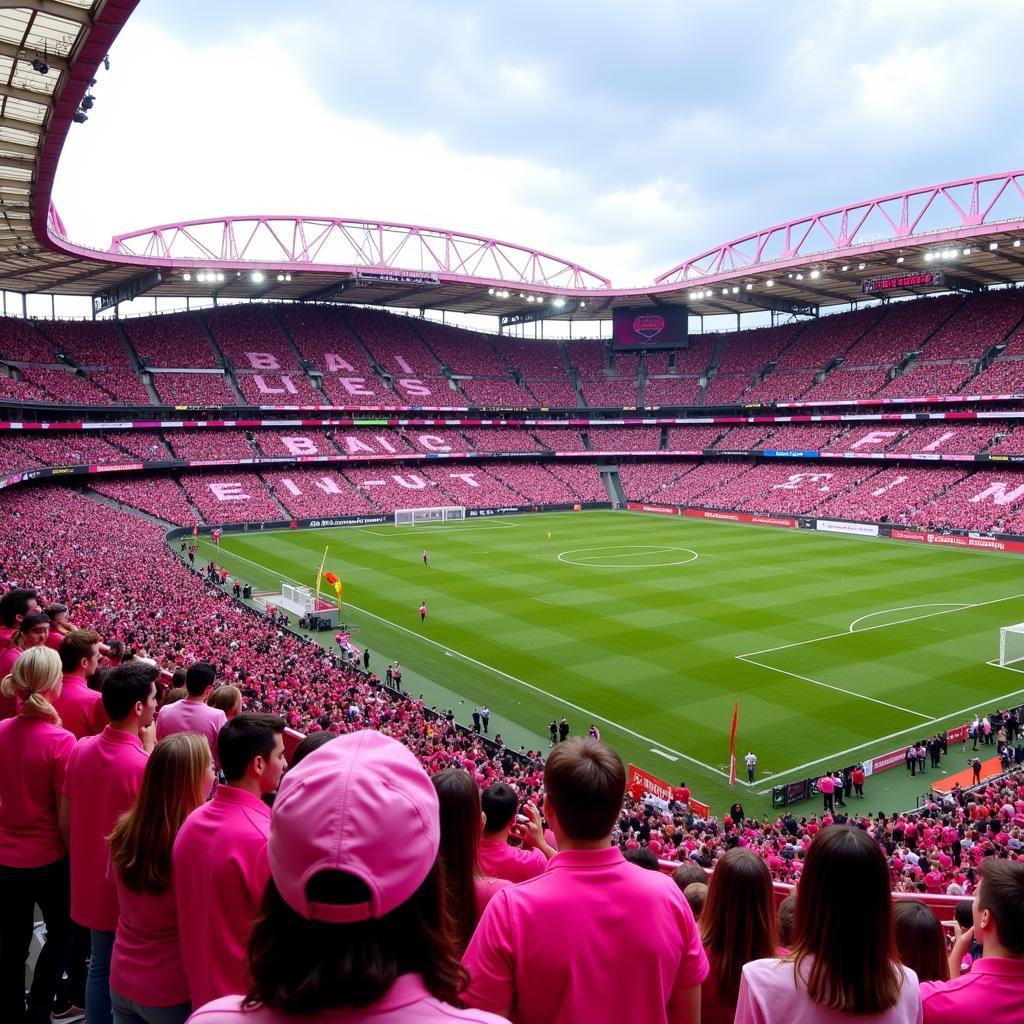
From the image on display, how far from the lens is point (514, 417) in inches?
3516

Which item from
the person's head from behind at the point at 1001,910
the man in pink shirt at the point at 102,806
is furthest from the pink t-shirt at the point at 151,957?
the person's head from behind at the point at 1001,910

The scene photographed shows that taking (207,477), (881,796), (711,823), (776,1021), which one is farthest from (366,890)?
(207,477)

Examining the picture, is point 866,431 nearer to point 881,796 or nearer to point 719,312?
point 719,312

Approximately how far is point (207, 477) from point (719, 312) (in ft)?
188

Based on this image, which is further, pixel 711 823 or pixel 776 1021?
pixel 711 823

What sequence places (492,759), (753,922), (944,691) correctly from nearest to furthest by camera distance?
(753,922)
(492,759)
(944,691)

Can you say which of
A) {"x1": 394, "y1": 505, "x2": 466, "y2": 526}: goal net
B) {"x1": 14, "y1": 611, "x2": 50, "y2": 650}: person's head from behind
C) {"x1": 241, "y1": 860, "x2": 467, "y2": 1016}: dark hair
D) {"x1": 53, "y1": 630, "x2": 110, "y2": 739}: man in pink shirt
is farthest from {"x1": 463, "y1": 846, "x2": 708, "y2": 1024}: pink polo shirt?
{"x1": 394, "y1": 505, "x2": 466, "y2": 526}: goal net

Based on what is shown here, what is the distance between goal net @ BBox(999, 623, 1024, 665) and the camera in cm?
2941

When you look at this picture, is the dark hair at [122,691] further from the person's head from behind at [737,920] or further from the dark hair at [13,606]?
the dark hair at [13,606]

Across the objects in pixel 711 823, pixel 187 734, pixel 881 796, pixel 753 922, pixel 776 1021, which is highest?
pixel 187 734

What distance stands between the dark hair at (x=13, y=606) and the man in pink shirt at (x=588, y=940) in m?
7.07

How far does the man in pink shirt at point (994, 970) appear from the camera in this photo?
335 cm

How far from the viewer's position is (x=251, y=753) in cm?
391

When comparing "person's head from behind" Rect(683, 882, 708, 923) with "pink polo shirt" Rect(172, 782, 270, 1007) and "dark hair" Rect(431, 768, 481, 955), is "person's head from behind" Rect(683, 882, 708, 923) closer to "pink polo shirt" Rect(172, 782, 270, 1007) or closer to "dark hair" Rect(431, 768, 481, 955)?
"dark hair" Rect(431, 768, 481, 955)
